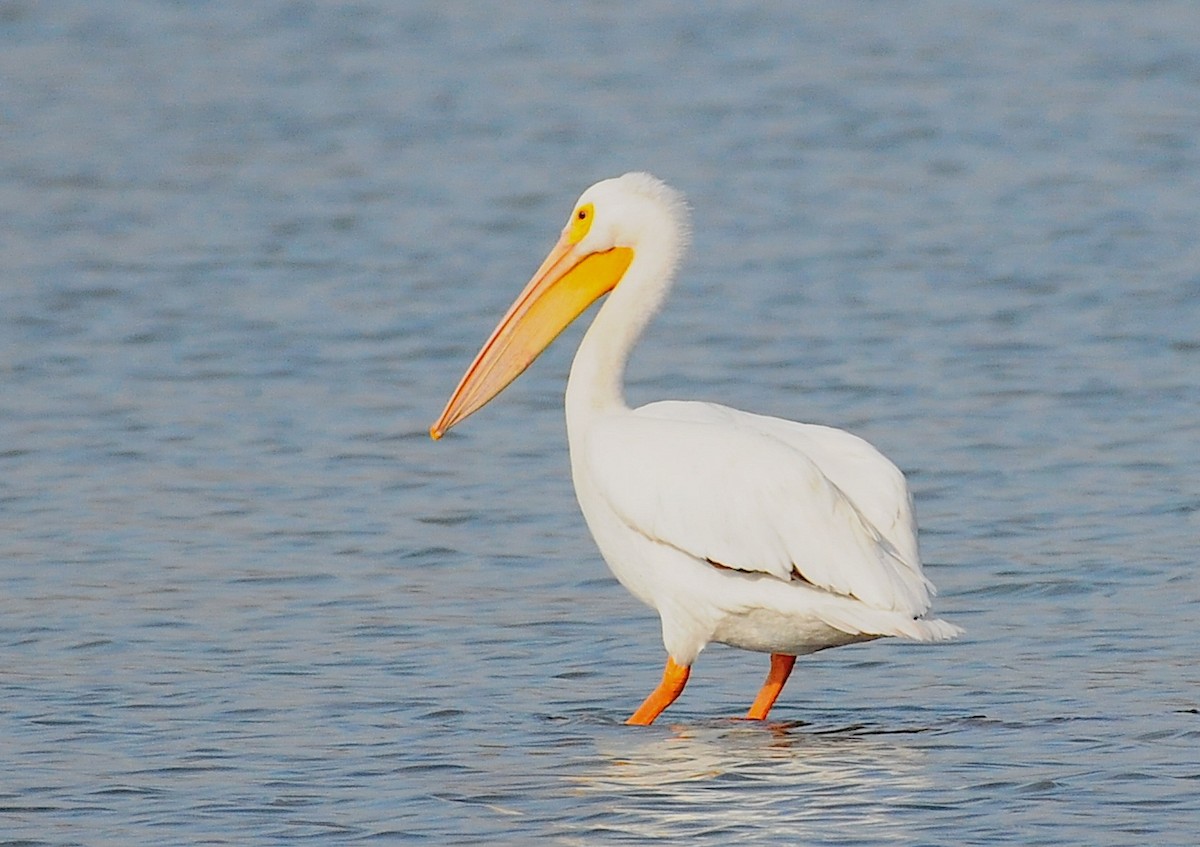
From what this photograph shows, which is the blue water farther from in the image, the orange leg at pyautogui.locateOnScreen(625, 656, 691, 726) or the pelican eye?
the pelican eye

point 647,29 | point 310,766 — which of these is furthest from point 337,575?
point 647,29

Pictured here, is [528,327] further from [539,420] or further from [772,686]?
[539,420]

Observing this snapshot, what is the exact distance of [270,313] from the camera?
37.1 ft

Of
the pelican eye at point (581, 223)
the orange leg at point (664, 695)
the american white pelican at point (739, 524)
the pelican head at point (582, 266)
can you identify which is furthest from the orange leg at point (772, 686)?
the pelican eye at point (581, 223)

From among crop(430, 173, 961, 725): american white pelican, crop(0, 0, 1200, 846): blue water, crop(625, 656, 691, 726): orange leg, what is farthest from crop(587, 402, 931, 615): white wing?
crop(0, 0, 1200, 846): blue water

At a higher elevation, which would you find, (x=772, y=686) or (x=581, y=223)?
(x=581, y=223)

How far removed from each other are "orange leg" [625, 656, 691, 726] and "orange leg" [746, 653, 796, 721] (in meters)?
0.20

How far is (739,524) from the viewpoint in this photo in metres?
5.82

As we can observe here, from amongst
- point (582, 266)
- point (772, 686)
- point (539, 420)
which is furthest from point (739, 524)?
point (539, 420)

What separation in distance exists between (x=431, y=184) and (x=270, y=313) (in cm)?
343

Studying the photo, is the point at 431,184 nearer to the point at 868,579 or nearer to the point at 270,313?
the point at 270,313

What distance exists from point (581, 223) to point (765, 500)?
1.20 metres

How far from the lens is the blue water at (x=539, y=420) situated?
18.1 feet

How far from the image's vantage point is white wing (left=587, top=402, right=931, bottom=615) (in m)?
5.73
